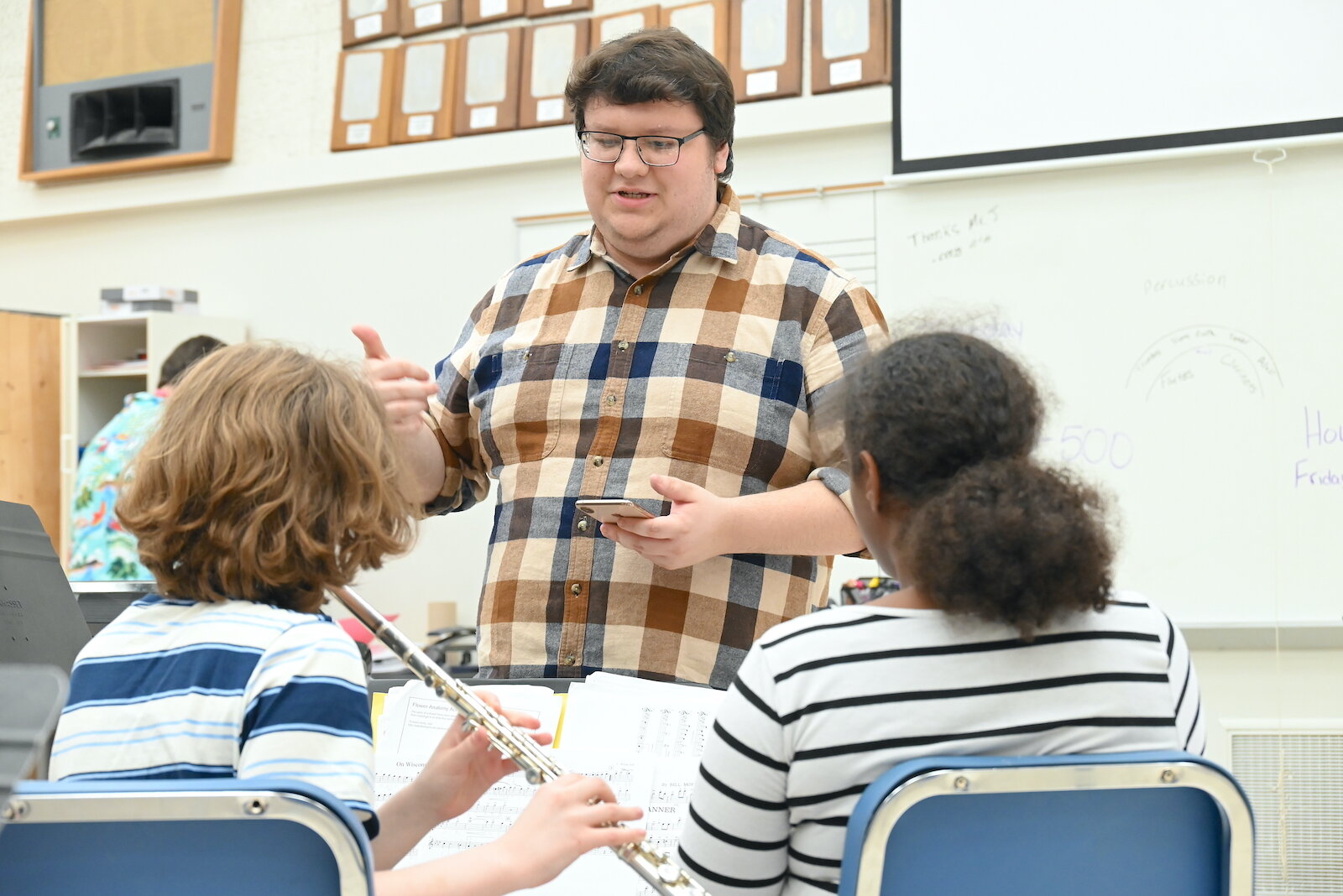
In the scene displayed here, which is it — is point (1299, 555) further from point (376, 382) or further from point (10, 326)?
point (10, 326)

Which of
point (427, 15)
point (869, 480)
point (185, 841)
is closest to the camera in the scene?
point (185, 841)

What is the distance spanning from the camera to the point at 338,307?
471cm

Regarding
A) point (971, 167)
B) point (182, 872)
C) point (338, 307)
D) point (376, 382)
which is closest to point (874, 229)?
point (971, 167)

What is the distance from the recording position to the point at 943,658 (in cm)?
93

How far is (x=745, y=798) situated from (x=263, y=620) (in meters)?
0.39

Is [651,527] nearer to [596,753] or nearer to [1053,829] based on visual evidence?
[596,753]

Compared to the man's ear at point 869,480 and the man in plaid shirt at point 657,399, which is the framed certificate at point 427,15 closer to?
the man in plaid shirt at point 657,399

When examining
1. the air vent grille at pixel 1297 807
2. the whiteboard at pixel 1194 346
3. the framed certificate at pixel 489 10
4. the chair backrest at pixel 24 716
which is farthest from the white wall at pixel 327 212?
the chair backrest at pixel 24 716

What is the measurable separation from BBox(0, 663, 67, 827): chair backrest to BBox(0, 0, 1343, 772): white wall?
3685 mm

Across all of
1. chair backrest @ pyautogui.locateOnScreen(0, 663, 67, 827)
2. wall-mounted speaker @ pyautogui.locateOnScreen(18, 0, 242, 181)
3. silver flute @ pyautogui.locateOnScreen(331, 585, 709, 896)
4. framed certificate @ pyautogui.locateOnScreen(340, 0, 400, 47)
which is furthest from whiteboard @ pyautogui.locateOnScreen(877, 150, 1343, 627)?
chair backrest @ pyautogui.locateOnScreen(0, 663, 67, 827)

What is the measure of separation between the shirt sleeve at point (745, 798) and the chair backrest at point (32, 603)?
0.82m

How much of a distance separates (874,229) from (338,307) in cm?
208

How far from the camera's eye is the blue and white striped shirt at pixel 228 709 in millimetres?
895

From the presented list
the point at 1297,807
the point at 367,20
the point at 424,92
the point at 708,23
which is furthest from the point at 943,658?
the point at 367,20
